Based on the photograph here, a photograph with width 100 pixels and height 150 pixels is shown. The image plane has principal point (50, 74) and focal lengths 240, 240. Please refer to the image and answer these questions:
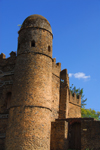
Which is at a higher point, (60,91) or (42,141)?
(60,91)

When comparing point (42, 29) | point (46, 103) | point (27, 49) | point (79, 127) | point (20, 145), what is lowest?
point (20, 145)

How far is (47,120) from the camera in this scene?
1997cm

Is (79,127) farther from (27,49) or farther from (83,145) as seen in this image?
(27,49)

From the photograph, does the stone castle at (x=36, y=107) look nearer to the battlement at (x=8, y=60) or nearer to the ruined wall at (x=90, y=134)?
the ruined wall at (x=90, y=134)

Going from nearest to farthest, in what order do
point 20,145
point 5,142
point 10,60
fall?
1. point 20,145
2. point 5,142
3. point 10,60

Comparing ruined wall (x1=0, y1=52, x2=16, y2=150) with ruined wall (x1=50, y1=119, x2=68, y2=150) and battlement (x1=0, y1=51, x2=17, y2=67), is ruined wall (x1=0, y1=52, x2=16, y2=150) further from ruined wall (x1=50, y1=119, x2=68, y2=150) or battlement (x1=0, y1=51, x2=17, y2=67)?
ruined wall (x1=50, y1=119, x2=68, y2=150)

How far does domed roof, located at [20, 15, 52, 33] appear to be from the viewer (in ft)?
72.8

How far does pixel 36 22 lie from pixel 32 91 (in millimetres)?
6712

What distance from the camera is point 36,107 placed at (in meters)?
19.4

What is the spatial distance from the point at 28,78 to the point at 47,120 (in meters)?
3.85

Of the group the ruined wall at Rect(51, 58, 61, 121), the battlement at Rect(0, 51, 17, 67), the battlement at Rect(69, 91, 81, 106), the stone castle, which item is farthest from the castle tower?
the battlement at Rect(69, 91, 81, 106)

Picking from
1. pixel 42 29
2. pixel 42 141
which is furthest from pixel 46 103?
pixel 42 29

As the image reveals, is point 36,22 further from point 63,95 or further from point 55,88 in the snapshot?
point 63,95

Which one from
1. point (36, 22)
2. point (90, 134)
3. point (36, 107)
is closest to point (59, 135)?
point (90, 134)
